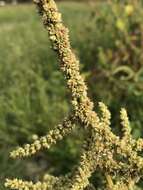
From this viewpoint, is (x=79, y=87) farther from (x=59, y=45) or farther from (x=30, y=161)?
(x=30, y=161)

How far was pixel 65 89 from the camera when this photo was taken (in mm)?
4977

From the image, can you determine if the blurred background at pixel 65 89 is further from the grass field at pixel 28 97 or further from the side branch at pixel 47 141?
the side branch at pixel 47 141

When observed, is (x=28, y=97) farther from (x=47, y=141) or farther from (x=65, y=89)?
(x=47, y=141)

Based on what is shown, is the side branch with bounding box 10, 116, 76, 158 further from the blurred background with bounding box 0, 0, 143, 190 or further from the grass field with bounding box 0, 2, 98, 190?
the grass field with bounding box 0, 2, 98, 190

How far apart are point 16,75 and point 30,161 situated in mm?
1147

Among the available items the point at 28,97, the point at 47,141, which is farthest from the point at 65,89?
the point at 47,141

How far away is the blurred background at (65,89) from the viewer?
15.1ft

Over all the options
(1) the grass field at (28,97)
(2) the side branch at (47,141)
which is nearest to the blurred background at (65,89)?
(1) the grass field at (28,97)

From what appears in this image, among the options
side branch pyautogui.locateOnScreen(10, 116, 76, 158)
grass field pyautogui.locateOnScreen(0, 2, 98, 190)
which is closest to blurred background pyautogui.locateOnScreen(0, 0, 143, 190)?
grass field pyautogui.locateOnScreen(0, 2, 98, 190)

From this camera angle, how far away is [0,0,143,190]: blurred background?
4.61 m

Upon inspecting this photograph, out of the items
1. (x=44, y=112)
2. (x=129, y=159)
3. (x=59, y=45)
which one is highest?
(x=44, y=112)

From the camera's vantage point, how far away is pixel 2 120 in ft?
16.6

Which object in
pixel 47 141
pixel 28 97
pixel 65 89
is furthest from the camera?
pixel 28 97

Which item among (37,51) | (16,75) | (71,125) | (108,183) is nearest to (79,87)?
(71,125)
